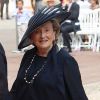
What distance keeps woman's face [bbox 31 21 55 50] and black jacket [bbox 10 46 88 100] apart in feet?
0.31

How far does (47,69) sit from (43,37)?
0.81 feet

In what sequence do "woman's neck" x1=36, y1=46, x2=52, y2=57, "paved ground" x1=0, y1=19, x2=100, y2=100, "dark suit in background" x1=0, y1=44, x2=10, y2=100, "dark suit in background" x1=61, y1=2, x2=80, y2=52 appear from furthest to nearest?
"dark suit in background" x1=61, y1=2, x2=80, y2=52 → "paved ground" x1=0, y1=19, x2=100, y2=100 → "woman's neck" x1=36, y1=46, x2=52, y2=57 → "dark suit in background" x1=0, y1=44, x2=10, y2=100

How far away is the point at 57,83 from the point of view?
3727mm

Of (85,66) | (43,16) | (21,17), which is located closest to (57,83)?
(43,16)

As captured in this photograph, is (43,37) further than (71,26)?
No

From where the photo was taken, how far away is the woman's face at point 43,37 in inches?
150

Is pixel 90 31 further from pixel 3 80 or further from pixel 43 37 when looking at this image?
pixel 3 80

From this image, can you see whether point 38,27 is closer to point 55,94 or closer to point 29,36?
point 29,36

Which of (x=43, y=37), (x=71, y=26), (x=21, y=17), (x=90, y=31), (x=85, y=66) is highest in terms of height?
(x=43, y=37)

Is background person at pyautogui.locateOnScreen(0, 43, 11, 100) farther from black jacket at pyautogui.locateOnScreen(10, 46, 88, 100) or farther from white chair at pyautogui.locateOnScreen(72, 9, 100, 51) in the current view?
white chair at pyautogui.locateOnScreen(72, 9, 100, 51)

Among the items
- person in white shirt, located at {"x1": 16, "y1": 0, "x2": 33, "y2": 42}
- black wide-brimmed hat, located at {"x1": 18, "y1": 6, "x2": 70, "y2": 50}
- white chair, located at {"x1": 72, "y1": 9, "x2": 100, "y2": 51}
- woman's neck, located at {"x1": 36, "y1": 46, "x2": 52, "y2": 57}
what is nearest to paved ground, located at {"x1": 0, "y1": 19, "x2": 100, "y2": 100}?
white chair, located at {"x1": 72, "y1": 9, "x2": 100, "y2": 51}

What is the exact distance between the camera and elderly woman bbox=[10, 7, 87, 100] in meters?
3.73

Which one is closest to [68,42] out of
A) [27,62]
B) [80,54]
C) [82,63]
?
[80,54]

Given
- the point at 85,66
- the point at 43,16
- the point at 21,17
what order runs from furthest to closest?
the point at 21,17 → the point at 85,66 → the point at 43,16
